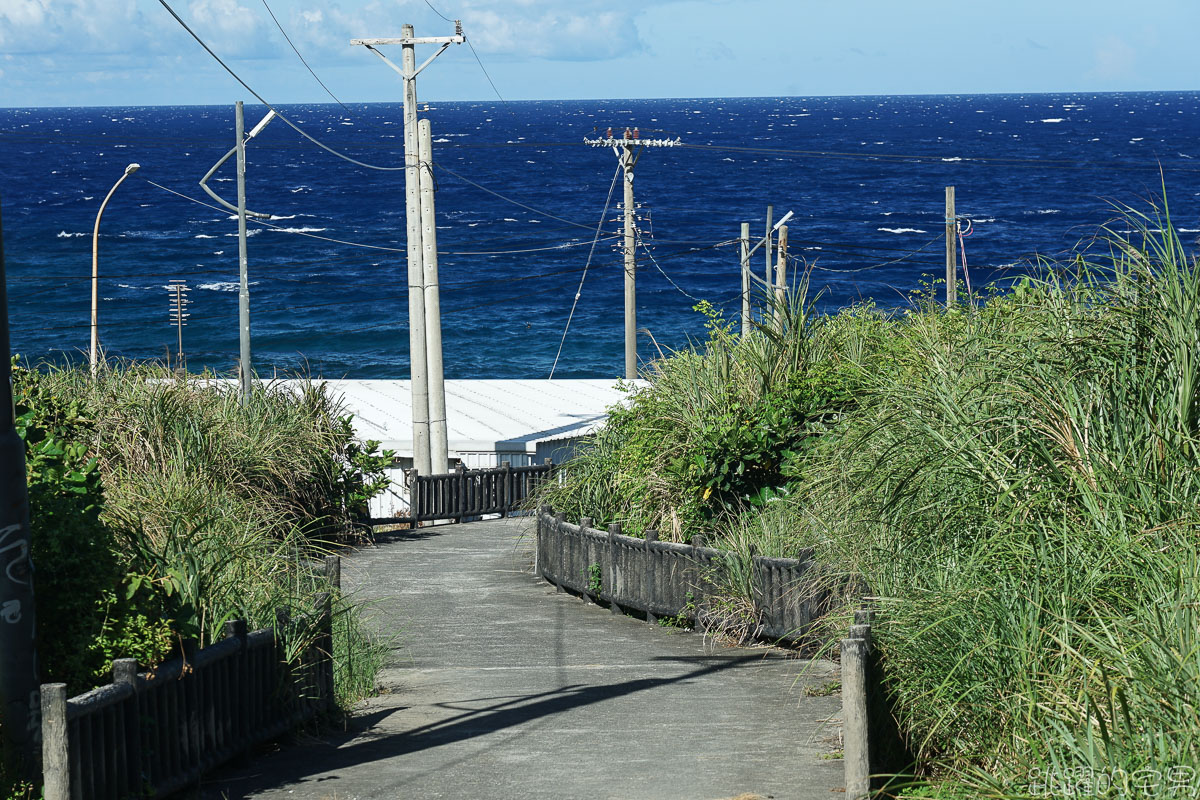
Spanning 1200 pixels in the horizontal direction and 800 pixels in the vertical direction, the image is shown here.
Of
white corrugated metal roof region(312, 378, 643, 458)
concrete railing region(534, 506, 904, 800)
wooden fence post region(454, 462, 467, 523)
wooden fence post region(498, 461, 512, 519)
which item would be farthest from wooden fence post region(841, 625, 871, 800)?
white corrugated metal roof region(312, 378, 643, 458)

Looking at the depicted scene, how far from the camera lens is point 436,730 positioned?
9.10m

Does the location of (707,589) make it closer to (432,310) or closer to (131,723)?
(131,723)

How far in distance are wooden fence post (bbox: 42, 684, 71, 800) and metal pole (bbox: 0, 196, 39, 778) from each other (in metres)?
0.22

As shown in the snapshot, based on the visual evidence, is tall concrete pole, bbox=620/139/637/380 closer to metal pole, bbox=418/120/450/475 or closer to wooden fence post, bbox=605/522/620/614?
metal pole, bbox=418/120/450/475

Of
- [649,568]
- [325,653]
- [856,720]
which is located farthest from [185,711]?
[649,568]

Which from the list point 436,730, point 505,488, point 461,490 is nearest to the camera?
point 436,730

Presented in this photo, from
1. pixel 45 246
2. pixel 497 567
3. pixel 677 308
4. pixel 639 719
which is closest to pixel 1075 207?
pixel 677 308

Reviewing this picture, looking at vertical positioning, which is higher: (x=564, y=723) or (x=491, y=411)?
(x=564, y=723)

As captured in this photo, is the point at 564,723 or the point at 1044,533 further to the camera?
the point at 564,723

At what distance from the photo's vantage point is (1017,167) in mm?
148250

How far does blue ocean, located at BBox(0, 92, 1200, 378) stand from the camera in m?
73.7

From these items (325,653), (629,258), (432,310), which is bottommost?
(325,653)

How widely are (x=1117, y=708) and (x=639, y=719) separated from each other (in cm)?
440

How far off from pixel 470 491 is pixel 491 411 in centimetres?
830
